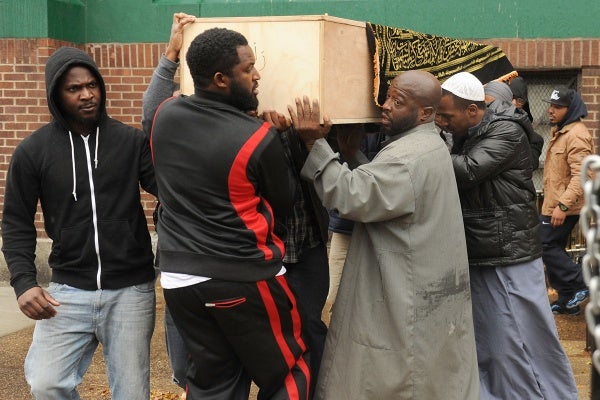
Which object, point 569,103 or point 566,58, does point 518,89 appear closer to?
point 569,103

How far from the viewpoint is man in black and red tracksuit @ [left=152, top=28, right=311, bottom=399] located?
3854mm

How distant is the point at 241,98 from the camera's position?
3.93 metres

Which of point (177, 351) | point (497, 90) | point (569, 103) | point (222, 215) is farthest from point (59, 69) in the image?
point (569, 103)

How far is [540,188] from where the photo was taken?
9.53 meters

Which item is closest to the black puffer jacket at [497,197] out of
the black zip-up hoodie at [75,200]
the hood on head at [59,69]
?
the black zip-up hoodie at [75,200]

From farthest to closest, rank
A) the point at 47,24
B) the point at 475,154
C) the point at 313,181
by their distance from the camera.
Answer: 1. the point at 47,24
2. the point at 475,154
3. the point at 313,181

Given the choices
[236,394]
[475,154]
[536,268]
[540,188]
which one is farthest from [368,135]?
[540,188]

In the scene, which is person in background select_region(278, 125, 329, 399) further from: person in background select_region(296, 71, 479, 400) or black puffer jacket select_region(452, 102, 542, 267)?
black puffer jacket select_region(452, 102, 542, 267)

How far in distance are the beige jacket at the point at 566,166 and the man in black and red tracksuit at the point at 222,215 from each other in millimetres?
4560

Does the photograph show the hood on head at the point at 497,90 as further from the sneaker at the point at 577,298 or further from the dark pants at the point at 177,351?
the sneaker at the point at 577,298

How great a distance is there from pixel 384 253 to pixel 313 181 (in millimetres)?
445

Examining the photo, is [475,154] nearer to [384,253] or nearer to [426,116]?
[426,116]

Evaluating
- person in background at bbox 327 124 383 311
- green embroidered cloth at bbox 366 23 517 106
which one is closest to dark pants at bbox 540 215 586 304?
person in background at bbox 327 124 383 311

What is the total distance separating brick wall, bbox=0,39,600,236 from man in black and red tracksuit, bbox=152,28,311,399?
5.45 m
